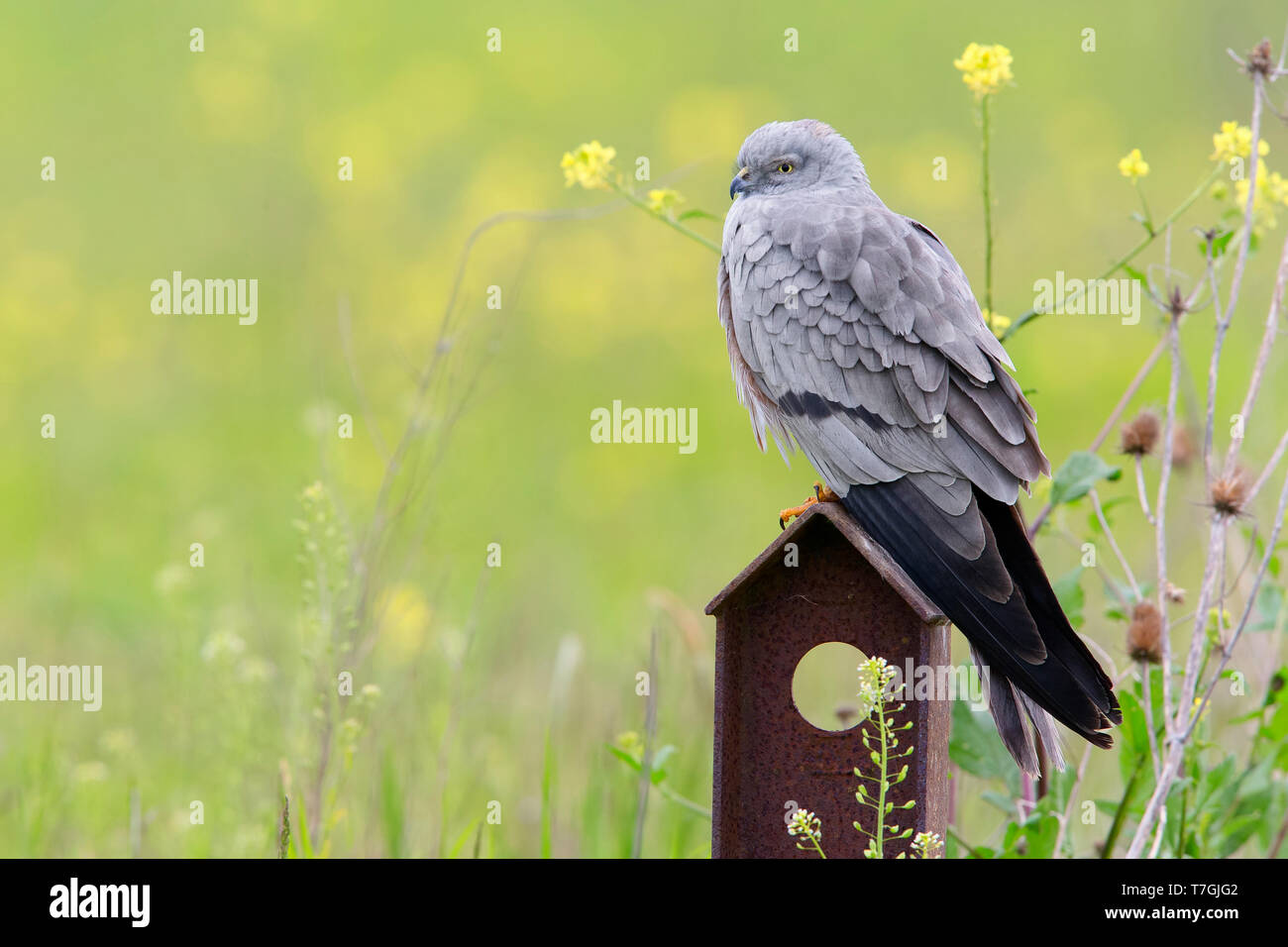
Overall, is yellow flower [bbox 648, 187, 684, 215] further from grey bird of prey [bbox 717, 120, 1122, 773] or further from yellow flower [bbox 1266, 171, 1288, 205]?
yellow flower [bbox 1266, 171, 1288, 205]

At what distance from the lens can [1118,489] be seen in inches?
412

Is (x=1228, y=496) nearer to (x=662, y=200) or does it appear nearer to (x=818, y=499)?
(x=818, y=499)

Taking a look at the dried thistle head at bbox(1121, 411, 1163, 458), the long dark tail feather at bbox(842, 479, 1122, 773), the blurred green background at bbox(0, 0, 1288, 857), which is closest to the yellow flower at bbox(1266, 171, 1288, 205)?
the dried thistle head at bbox(1121, 411, 1163, 458)

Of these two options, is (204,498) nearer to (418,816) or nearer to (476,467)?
(476,467)

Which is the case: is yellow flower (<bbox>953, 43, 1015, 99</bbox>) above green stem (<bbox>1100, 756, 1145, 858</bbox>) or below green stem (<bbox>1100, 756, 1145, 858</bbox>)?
above

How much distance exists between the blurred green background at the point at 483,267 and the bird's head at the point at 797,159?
2.85 metres

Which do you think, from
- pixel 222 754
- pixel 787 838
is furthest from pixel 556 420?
pixel 787 838

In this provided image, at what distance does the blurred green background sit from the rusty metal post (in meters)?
3.26

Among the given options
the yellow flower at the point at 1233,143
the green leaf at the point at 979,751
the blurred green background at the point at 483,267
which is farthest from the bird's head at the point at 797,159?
the blurred green background at the point at 483,267

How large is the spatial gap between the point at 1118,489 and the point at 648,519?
377 cm

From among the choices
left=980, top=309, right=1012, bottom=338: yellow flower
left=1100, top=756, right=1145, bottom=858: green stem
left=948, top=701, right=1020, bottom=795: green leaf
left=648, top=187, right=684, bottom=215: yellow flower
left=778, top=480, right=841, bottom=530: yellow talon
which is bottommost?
left=1100, top=756, right=1145, bottom=858: green stem

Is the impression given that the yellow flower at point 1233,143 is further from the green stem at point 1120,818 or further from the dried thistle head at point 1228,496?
the green stem at point 1120,818

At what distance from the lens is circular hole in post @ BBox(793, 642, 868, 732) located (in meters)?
6.83

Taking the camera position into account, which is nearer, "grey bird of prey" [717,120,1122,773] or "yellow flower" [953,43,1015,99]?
"grey bird of prey" [717,120,1122,773]
